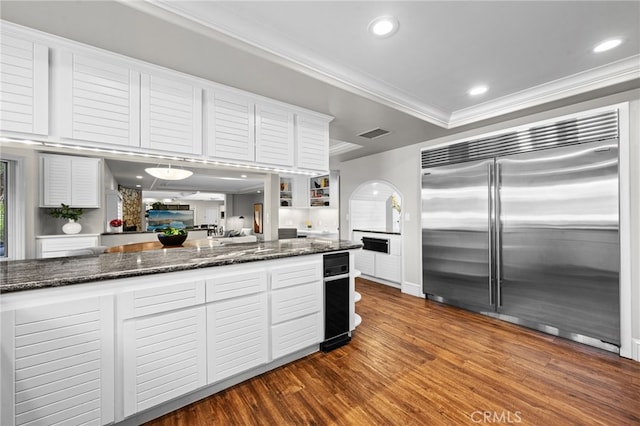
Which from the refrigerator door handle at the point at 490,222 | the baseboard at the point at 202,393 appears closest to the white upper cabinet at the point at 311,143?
the baseboard at the point at 202,393

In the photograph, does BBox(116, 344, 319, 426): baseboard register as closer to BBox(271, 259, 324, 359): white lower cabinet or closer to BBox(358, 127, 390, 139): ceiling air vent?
BBox(271, 259, 324, 359): white lower cabinet

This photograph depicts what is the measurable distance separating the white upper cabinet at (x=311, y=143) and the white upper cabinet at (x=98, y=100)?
4.55 ft

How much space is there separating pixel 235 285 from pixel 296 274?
20.8 inches

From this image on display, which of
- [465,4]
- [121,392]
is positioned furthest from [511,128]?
[121,392]

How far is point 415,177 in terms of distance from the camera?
409 cm

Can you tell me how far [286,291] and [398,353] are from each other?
1209 mm

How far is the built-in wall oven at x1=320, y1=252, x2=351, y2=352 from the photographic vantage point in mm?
2453

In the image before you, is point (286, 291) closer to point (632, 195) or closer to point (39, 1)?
point (39, 1)

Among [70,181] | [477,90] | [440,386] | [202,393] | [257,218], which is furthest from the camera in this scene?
[257,218]

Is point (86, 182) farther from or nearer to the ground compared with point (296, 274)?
farther from the ground

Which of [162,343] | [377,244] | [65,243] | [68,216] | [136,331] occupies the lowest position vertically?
[162,343]

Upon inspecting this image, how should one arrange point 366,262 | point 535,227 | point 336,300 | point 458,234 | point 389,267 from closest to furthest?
point 336,300 < point 535,227 < point 458,234 < point 389,267 < point 366,262

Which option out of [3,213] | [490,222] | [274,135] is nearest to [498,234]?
[490,222]

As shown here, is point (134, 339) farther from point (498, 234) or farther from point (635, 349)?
point (635, 349)
